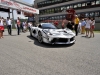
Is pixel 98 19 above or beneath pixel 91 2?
beneath

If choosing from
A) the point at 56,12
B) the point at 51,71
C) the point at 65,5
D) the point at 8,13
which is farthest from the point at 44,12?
the point at 51,71

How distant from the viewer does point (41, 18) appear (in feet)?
181

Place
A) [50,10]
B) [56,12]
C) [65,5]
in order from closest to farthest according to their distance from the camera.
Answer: [65,5] < [56,12] < [50,10]

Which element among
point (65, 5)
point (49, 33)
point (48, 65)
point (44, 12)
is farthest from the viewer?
point (44, 12)

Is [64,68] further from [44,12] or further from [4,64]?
[44,12]

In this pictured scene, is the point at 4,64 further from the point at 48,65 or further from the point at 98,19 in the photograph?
the point at 98,19

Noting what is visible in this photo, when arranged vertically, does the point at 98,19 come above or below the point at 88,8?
below

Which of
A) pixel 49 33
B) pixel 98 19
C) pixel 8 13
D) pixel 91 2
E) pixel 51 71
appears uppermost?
pixel 91 2

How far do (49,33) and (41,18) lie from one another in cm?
4978

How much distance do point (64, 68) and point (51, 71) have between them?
424 millimetres

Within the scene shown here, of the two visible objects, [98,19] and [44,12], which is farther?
[44,12]

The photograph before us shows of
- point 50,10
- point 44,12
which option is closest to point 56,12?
point 50,10

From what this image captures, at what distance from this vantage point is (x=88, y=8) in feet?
118

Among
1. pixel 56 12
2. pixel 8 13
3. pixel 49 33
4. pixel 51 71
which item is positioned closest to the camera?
pixel 51 71
